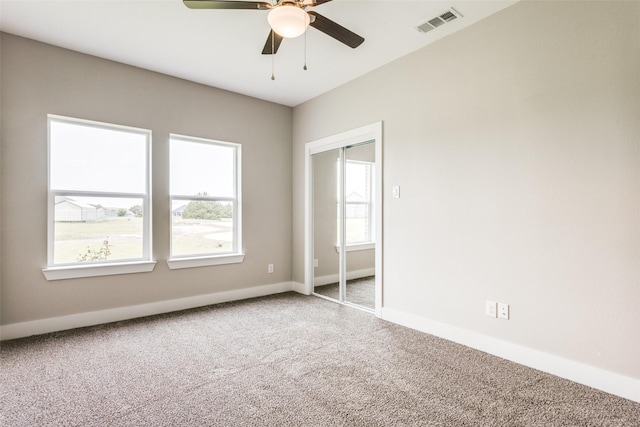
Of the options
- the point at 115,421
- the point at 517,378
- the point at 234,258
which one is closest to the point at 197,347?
the point at 115,421

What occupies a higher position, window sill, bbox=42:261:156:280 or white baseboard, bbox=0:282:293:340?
window sill, bbox=42:261:156:280

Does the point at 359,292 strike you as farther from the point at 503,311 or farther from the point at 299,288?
the point at 503,311

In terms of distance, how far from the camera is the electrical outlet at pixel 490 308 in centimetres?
261

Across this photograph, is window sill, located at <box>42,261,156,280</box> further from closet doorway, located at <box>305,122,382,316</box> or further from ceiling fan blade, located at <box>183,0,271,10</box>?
ceiling fan blade, located at <box>183,0,271,10</box>

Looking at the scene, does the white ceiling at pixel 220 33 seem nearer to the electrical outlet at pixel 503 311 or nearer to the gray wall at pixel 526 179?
the gray wall at pixel 526 179

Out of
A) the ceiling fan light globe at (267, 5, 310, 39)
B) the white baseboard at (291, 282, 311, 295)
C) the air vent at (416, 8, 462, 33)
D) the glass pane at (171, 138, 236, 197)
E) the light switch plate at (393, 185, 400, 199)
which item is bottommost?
the white baseboard at (291, 282, 311, 295)

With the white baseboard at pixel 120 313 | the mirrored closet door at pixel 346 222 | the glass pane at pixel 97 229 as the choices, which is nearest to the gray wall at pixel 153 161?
the white baseboard at pixel 120 313

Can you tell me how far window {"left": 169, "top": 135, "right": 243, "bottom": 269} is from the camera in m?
3.88

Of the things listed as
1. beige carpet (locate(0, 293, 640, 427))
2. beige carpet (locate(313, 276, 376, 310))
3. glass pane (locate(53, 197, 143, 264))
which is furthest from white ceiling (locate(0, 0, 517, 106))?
beige carpet (locate(0, 293, 640, 427))

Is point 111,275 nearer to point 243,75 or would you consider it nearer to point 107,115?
point 107,115

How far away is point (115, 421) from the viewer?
5.83 ft

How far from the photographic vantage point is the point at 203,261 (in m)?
4.00

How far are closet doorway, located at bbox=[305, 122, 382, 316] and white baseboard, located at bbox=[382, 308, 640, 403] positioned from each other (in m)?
0.73

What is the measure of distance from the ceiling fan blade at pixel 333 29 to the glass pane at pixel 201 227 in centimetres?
261
